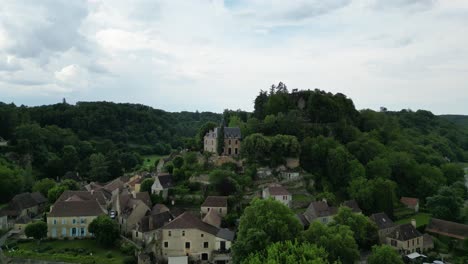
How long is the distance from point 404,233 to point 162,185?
28.5 meters

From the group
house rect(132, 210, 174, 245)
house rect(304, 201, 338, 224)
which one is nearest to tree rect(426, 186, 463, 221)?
house rect(304, 201, 338, 224)

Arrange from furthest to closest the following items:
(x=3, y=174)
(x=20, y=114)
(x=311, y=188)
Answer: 1. (x=20, y=114)
2. (x=3, y=174)
3. (x=311, y=188)

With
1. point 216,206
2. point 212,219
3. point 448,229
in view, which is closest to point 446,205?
point 448,229

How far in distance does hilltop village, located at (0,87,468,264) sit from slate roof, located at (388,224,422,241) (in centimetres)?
14

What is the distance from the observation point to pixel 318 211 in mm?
47000

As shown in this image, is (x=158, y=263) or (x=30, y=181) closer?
(x=158, y=263)

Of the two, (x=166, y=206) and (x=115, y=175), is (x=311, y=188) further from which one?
(x=115, y=175)

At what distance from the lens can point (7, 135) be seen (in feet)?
289

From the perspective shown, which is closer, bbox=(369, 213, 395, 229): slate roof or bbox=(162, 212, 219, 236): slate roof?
bbox=(162, 212, 219, 236): slate roof

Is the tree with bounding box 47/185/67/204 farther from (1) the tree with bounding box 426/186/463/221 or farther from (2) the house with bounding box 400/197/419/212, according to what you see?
(1) the tree with bounding box 426/186/463/221

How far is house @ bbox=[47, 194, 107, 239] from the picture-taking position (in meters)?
45.5

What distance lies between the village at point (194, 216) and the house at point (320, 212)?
12cm

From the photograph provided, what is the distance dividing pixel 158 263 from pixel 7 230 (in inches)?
861

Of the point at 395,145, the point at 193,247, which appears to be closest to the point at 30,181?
the point at 193,247
